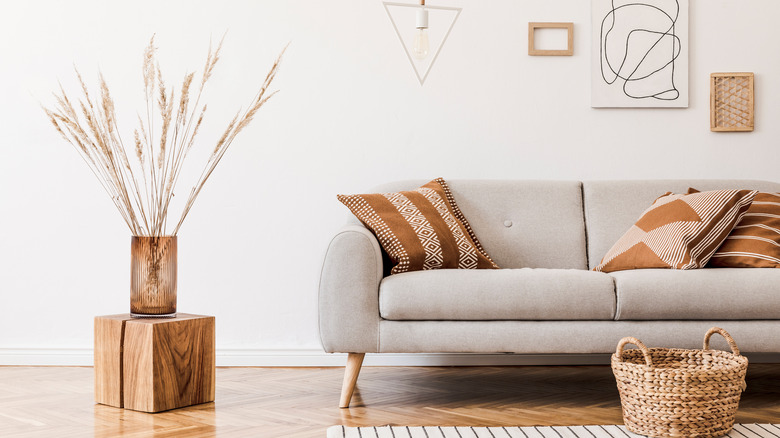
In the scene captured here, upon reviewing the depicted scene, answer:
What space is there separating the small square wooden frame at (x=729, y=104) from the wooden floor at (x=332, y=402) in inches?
45.1

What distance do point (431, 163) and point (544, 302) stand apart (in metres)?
1.29

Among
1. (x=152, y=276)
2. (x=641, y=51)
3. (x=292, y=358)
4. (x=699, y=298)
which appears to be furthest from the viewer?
(x=641, y=51)

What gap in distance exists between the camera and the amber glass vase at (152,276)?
2.62m

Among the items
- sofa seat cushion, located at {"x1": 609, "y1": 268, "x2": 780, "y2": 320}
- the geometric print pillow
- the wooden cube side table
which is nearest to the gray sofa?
sofa seat cushion, located at {"x1": 609, "y1": 268, "x2": 780, "y2": 320}

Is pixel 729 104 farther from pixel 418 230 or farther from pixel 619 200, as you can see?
pixel 418 230

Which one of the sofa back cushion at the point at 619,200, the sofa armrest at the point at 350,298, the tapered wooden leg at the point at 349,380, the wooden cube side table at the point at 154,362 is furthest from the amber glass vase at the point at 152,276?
the sofa back cushion at the point at 619,200

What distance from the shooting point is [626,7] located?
3.60 m

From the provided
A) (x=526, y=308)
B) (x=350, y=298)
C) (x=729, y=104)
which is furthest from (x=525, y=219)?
(x=729, y=104)

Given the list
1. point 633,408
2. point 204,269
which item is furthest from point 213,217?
point 633,408

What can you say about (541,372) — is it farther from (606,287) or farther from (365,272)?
(365,272)

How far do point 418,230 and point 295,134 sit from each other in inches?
42.9

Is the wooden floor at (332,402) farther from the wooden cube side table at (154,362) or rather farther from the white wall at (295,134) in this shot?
the white wall at (295,134)

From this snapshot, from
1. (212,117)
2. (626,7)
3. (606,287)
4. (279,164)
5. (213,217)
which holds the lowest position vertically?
(606,287)

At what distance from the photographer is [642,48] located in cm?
359
